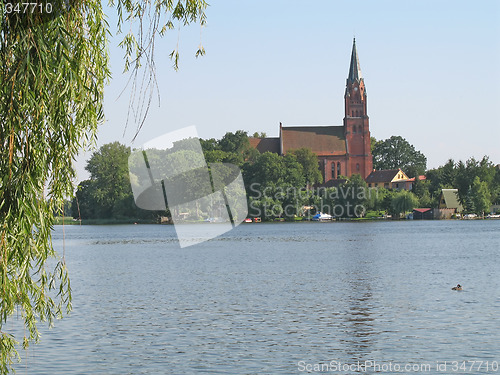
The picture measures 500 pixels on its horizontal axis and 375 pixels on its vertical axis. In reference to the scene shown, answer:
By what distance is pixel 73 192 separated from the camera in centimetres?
912

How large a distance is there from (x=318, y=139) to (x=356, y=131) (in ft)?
32.4

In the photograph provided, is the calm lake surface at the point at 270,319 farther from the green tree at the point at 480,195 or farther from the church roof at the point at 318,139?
the church roof at the point at 318,139

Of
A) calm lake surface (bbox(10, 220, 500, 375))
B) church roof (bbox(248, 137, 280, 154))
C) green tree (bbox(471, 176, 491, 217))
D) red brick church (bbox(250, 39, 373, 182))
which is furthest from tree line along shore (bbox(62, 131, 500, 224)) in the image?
calm lake surface (bbox(10, 220, 500, 375))

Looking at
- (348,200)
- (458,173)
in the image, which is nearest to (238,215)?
(348,200)

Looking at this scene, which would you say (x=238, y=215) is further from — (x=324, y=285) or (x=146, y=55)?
(x=146, y=55)

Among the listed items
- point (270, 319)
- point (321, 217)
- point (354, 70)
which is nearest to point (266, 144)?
point (354, 70)

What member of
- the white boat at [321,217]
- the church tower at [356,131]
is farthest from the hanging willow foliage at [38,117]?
the church tower at [356,131]

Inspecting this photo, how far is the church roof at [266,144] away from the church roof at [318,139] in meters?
3.67

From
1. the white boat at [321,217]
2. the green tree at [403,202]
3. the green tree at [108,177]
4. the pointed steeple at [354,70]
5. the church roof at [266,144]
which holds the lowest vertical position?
the white boat at [321,217]

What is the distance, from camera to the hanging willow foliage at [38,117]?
804 cm

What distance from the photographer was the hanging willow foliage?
804 centimetres

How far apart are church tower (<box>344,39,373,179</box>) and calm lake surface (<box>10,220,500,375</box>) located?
13122cm

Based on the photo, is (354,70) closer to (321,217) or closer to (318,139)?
(318,139)

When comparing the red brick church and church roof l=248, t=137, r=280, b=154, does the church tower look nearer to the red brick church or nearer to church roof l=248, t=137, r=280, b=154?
the red brick church
